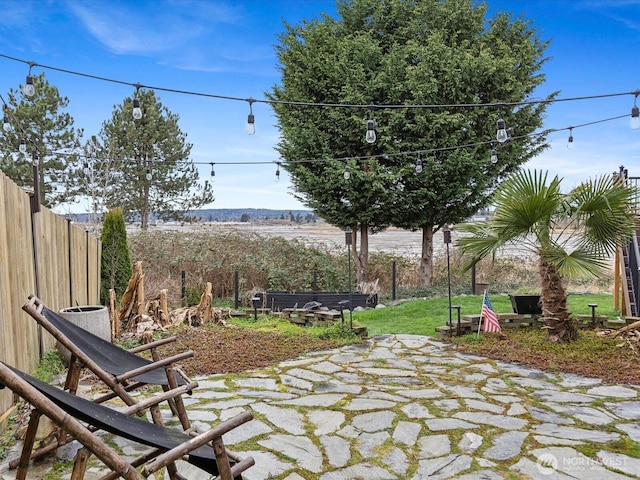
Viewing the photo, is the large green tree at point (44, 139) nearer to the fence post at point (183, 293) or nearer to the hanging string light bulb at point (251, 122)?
the fence post at point (183, 293)

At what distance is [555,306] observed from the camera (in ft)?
18.4

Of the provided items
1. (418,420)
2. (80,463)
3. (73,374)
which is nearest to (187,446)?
(80,463)

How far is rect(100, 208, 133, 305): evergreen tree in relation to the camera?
7691 mm

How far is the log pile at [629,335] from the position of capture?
17.4ft

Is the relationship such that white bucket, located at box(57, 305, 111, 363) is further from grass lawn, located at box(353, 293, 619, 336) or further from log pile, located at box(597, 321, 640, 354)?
log pile, located at box(597, 321, 640, 354)

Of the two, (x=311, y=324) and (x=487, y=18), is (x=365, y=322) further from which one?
(x=487, y=18)

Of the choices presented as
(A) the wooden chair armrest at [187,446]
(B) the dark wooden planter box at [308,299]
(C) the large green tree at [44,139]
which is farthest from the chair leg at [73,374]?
(C) the large green tree at [44,139]

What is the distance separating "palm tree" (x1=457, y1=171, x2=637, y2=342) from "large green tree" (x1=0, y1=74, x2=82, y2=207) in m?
15.4

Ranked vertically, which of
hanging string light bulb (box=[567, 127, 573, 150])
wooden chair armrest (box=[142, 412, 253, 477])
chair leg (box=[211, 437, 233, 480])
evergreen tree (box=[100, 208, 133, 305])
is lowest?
chair leg (box=[211, 437, 233, 480])

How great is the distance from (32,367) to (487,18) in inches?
488

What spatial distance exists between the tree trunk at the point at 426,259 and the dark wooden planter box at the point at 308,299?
2.96 meters

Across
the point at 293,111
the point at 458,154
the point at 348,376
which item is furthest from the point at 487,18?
the point at 348,376

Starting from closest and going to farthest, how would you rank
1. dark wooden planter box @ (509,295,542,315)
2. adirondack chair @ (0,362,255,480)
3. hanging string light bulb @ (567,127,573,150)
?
adirondack chair @ (0,362,255,480) < dark wooden planter box @ (509,295,542,315) < hanging string light bulb @ (567,127,573,150)

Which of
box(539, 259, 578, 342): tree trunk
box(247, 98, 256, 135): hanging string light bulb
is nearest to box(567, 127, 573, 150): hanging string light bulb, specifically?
box(539, 259, 578, 342): tree trunk
